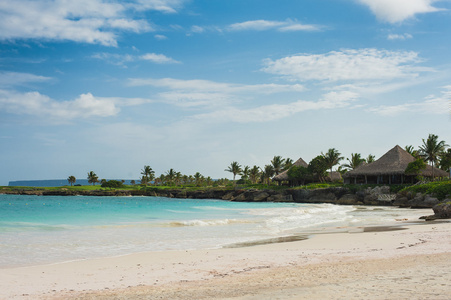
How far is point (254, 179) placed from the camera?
106m

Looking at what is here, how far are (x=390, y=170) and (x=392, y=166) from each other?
987 mm

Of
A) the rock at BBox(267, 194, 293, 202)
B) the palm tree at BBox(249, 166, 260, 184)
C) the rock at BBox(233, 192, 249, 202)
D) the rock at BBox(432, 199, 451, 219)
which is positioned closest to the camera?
the rock at BBox(432, 199, 451, 219)

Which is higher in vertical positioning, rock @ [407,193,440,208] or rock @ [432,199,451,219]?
rock @ [432,199,451,219]

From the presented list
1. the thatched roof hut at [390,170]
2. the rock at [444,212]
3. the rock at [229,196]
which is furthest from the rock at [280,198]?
the rock at [444,212]

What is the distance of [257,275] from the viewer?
8508 millimetres

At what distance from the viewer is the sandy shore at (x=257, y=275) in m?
6.47

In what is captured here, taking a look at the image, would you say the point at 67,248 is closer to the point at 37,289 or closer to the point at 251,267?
the point at 37,289

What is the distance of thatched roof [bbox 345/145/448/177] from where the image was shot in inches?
2211

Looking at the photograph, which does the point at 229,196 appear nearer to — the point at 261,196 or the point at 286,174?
the point at 261,196

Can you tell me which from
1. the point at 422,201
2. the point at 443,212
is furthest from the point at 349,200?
the point at 443,212

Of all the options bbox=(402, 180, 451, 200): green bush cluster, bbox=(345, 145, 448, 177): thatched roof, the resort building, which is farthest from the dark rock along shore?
the resort building

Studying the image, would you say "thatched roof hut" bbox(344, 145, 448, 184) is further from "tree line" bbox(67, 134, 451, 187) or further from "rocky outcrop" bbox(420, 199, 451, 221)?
"rocky outcrop" bbox(420, 199, 451, 221)

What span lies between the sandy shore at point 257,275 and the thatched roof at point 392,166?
1839 inches

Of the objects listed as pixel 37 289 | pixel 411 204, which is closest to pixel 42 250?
pixel 37 289
